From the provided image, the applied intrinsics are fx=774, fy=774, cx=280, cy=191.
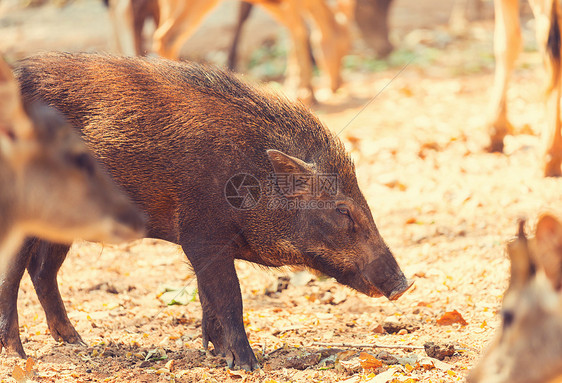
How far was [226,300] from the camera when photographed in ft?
15.5

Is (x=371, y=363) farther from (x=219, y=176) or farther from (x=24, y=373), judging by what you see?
(x=24, y=373)

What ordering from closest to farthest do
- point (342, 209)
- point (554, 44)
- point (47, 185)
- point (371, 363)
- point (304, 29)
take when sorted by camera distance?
point (47, 185) < point (371, 363) < point (342, 209) < point (554, 44) < point (304, 29)

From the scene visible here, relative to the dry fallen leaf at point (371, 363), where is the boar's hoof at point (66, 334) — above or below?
below

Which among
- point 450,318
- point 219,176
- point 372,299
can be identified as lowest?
point 372,299

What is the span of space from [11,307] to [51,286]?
0.39m

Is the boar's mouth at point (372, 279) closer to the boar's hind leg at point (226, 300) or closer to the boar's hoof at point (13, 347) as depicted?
the boar's hind leg at point (226, 300)

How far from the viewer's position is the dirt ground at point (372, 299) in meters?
4.66

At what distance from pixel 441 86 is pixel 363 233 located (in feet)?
26.7

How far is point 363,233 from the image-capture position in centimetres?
491

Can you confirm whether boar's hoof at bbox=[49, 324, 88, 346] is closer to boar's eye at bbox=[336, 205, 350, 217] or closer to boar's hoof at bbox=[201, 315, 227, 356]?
boar's hoof at bbox=[201, 315, 227, 356]

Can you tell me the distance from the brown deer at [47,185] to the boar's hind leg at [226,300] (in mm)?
716

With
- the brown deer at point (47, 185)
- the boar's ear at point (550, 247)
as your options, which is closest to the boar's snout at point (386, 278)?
the brown deer at point (47, 185)

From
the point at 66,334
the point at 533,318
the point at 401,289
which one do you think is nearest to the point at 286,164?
the point at 401,289

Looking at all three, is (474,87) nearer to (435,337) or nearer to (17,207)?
(435,337)
